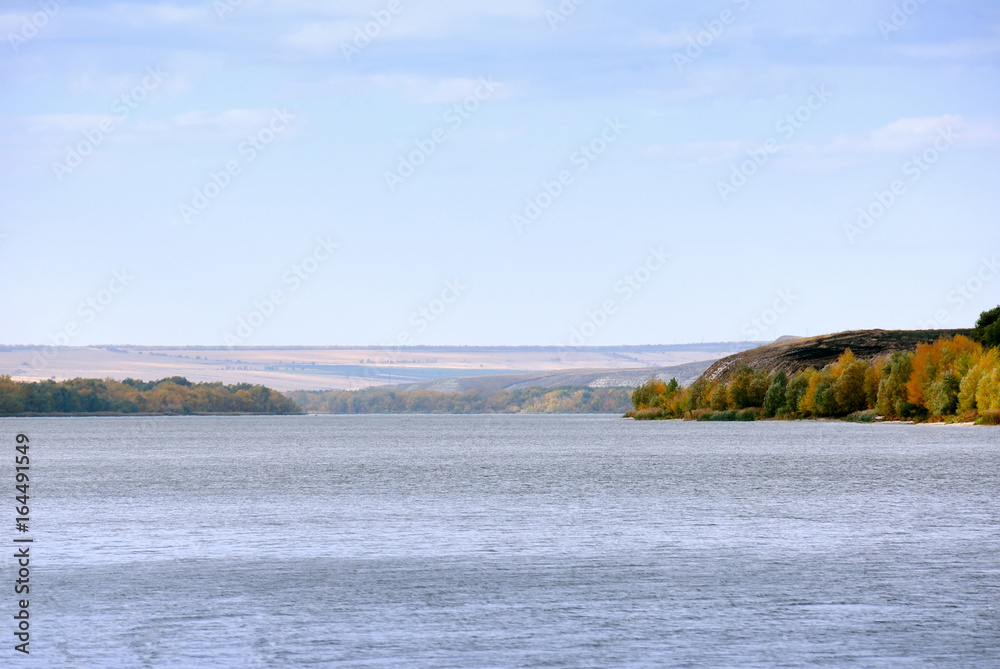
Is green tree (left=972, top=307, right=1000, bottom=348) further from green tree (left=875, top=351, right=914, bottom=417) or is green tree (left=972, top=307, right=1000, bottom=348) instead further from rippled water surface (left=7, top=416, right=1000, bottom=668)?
rippled water surface (left=7, top=416, right=1000, bottom=668)

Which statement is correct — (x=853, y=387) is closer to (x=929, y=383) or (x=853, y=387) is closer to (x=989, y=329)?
(x=989, y=329)

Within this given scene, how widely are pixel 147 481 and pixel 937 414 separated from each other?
118277mm

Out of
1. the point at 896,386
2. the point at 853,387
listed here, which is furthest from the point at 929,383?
the point at 853,387

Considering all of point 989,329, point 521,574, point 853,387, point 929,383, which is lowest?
point 521,574

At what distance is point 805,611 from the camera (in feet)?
83.3

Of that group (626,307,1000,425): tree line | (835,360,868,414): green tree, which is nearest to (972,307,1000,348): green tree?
(626,307,1000,425): tree line

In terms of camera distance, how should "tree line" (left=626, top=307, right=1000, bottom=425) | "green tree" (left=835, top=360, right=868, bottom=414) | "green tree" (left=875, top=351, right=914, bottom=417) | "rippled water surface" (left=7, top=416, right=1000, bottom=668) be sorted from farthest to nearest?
"green tree" (left=835, top=360, right=868, bottom=414) < "green tree" (left=875, top=351, right=914, bottom=417) < "tree line" (left=626, top=307, right=1000, bottom=425) < "rippled water surface" (left=7, top=416, right=1000, bottom=668)

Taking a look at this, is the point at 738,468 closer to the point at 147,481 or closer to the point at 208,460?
the point at 147,481

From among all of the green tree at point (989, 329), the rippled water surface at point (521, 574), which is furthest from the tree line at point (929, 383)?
the rippled water surface at point (521, 574)

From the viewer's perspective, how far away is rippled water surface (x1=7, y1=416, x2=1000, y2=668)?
2211 centimetres

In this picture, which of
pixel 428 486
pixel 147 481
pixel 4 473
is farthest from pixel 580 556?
pixel 4 473

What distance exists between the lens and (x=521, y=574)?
31.0 m

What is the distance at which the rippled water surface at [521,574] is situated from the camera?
2211 cm

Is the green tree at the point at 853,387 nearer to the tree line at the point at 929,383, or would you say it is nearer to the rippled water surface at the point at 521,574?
the tree line at the point at 929,383
